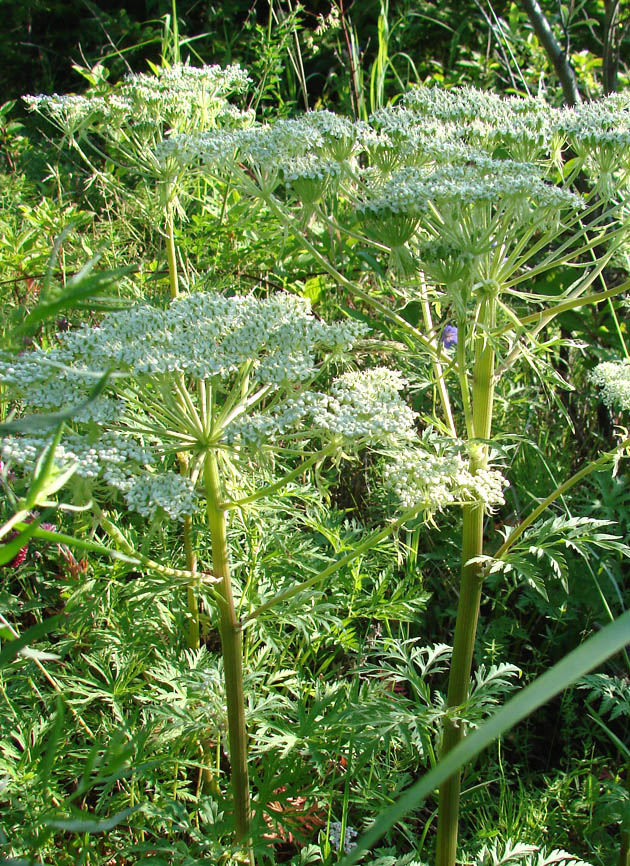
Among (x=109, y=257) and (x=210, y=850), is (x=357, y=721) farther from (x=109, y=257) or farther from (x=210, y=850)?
(x=109, y=257)

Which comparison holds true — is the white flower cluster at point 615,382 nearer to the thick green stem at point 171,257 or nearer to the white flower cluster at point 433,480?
the white flower cluster at point 433,480

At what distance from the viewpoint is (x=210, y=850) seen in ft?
6.10

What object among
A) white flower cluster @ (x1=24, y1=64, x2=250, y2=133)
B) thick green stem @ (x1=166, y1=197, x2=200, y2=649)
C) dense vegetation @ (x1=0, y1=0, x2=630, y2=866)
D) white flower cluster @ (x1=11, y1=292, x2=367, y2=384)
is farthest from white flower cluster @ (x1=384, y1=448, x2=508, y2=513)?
white flower cluster @ (x1=24, y1=64, x2=250, y2=133)

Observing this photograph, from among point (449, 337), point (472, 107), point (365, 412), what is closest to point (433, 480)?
point (365, 412)

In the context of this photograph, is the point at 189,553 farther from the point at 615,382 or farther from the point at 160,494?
the point at 615,382

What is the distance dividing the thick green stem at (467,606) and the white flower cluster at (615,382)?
2.33 ft

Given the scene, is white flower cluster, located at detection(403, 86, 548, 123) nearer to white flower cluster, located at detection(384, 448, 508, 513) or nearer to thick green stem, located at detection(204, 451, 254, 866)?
white flower cluster, located at detection(384, 448, 508, 513)

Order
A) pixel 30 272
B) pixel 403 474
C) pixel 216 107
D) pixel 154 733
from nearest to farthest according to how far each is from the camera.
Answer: pixel 403 474
pixel 154 733
pixel 216 107
pixel 30 272

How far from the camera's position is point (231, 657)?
6.08 feet

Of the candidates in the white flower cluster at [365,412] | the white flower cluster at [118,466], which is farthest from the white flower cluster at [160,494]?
the white flower cluster at [365,412]

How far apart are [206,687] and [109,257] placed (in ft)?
6.87

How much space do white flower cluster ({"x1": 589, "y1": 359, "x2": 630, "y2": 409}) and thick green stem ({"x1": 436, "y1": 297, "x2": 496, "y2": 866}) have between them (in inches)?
27.9

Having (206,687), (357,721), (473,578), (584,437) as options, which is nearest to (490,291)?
(473,578)

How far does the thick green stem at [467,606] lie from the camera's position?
2.03m
